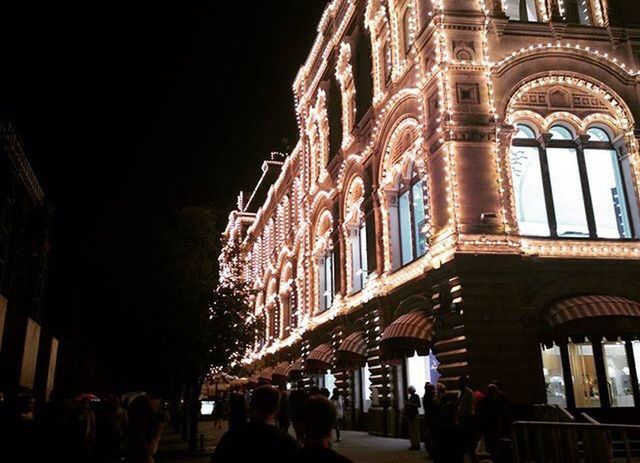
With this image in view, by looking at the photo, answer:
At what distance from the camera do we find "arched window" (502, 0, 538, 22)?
2031cm

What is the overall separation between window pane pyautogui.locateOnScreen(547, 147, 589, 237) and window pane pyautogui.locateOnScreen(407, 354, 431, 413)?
19.5 feet

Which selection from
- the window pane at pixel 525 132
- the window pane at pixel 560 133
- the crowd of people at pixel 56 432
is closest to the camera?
the crowd of people at pixel 56 432

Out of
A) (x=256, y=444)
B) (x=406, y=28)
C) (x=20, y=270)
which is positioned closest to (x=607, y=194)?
(x=406, y=28)

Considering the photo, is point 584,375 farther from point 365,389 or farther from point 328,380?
point 328,380

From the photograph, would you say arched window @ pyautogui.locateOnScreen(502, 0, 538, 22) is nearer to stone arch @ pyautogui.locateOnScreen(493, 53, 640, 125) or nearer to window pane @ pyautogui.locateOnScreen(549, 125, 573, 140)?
stone arch @ pyautogui.locateOnScreen(493, 53, 640, 125)

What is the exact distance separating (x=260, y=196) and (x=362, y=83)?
3973cm

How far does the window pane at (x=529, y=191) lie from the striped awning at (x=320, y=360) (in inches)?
510

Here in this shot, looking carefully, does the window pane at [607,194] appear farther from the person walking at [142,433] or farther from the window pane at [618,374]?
the person walking at [142,433]

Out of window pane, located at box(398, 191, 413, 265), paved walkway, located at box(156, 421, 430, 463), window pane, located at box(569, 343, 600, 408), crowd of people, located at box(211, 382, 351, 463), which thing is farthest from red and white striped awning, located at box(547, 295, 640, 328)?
crowd of people, located at box(211, 382, 351, 463)

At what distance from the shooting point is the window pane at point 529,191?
59.6 ft

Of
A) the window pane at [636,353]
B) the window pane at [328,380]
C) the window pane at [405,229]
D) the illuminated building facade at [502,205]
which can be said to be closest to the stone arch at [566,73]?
the illuminated building facade at [502,205]

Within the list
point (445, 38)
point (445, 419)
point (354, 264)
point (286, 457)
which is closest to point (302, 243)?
point (354, 264)

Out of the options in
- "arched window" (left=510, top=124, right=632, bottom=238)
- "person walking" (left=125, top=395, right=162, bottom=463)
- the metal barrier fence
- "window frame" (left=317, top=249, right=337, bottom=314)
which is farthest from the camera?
"window frame" (left=317, top=249, right=337, bottom=314)

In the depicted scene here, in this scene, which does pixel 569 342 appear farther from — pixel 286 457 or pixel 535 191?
pixel 286 457
